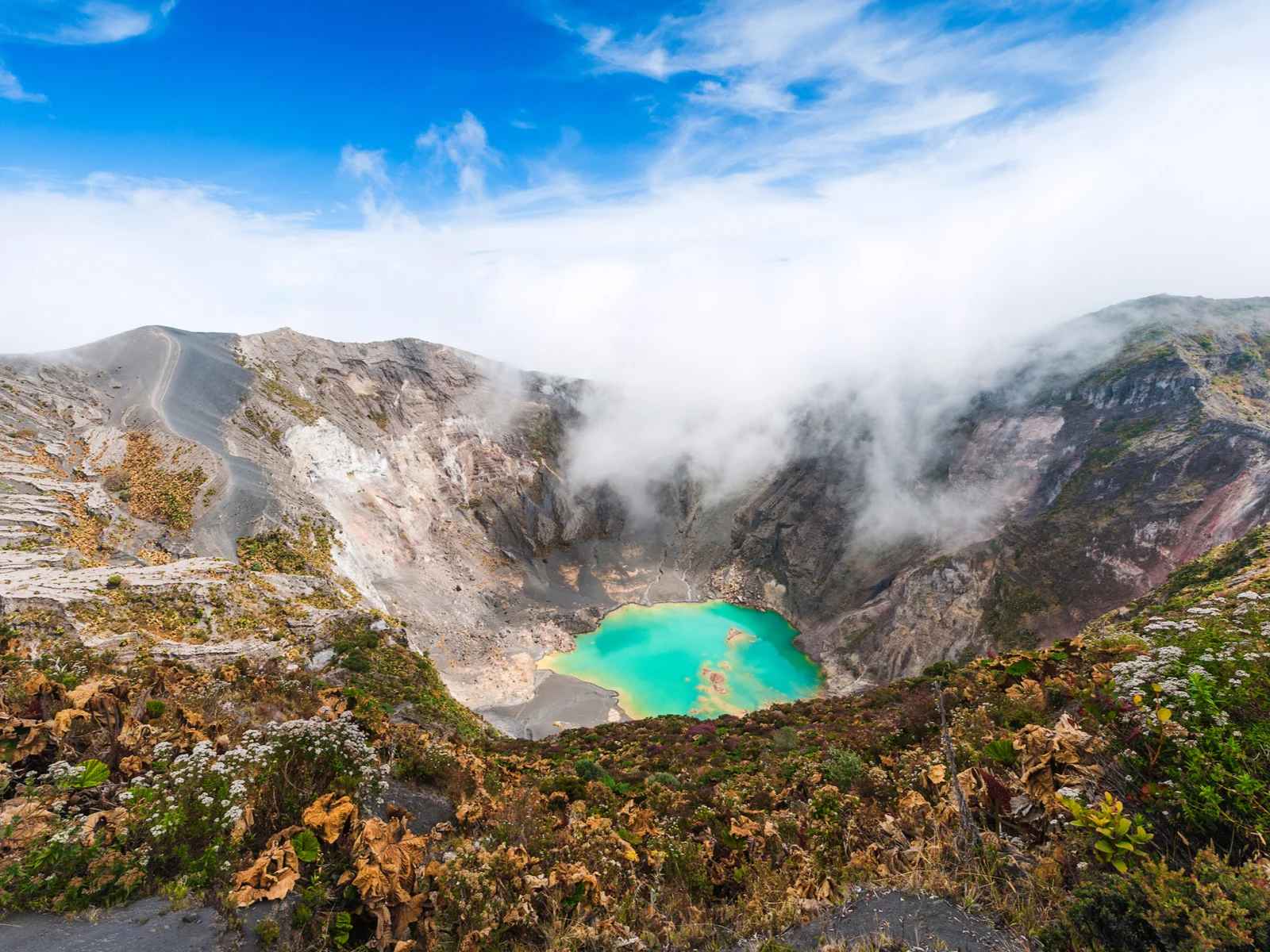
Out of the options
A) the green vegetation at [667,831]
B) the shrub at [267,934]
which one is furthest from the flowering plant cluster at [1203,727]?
the shrub at [267,934]

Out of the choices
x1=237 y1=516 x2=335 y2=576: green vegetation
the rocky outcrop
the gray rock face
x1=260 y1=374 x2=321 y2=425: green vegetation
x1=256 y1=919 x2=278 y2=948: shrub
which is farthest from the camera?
x1=260 y1=374 x2=321 y2=425: green vegetation

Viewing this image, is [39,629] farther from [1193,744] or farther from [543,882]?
[1193,744]

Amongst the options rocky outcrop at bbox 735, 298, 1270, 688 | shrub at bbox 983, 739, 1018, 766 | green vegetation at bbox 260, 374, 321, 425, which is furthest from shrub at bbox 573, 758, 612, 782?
green vegetation at bbox 260, 374, 321, 425

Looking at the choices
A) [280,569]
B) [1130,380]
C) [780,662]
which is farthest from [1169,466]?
[280,569]

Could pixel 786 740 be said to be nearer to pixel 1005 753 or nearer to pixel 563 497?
pixel 1005 753

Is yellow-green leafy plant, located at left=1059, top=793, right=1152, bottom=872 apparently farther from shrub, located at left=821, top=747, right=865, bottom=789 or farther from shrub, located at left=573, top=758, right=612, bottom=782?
shrub, located at left=573, top=758, right=612, bottom=782

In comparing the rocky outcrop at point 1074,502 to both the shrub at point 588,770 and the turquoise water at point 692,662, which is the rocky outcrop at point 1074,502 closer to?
the turquoise water at point 692,662
